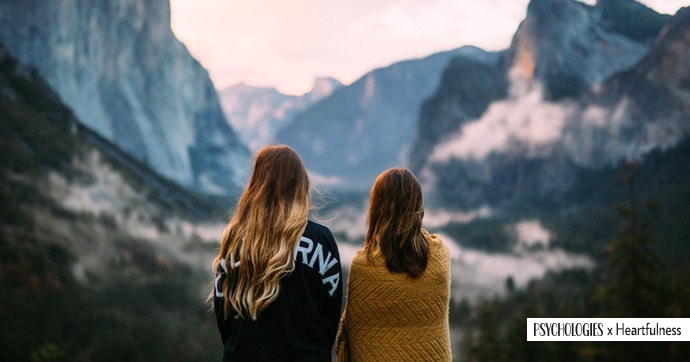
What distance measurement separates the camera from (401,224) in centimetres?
530

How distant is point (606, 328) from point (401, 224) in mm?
10588

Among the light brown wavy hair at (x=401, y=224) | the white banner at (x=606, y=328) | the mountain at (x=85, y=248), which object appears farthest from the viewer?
the mountain at (x=85, y=248)

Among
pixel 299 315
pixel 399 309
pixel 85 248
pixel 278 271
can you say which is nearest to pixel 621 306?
pixel 399 309

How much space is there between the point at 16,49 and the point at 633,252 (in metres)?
114

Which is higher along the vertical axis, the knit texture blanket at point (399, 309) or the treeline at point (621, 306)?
the treeline at point (621, 306)

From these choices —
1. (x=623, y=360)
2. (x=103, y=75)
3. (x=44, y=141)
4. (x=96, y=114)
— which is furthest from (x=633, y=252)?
(x=103, y=75)

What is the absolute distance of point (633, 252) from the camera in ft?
66.8

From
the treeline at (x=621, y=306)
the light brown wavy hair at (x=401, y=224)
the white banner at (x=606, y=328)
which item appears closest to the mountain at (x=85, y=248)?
the white banner at (x=606, y=328)

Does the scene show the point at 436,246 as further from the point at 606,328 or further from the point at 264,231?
the point at 606,328

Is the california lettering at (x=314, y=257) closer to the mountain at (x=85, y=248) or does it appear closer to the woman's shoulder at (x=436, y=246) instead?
the woman's shoulder at (x=436, y=246)

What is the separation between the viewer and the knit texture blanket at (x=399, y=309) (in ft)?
17.7

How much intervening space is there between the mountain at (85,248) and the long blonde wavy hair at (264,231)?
11.0 meters

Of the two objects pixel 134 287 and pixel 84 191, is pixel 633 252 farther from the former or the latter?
pixel 84 191

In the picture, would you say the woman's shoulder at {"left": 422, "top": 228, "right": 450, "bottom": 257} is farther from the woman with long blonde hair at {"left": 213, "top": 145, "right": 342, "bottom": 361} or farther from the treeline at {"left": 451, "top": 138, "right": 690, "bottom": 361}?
the treeline at {"left": 451, "top": 138, "right": 690, "bottom": 361}
